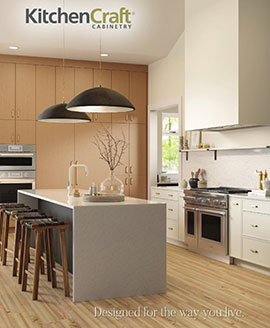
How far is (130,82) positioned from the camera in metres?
8.95

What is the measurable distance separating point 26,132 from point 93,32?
2.03 meters

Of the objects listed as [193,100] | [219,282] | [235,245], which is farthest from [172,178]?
[219,282]

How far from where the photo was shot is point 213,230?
19.9ft

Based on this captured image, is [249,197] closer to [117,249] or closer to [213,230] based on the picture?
[213,230]

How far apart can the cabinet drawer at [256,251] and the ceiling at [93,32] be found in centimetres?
→ 355

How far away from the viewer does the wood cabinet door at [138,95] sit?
8.95m

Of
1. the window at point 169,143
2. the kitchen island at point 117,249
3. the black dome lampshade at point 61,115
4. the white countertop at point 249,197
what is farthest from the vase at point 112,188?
the window at point 169,143

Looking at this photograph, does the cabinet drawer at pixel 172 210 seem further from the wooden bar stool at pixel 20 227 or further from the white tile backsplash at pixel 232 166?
the wooden bar stool at pixel 20 227

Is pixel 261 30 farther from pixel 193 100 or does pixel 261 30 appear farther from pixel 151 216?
pixel 151 216

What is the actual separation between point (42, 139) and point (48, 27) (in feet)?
6.45

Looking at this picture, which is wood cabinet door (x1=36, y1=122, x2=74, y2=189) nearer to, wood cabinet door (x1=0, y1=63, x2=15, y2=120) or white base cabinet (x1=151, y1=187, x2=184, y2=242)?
wood cabinet door (x1=0, y1=63, x2=15, y2=120)

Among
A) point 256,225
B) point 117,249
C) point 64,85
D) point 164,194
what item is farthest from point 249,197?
point 64,85

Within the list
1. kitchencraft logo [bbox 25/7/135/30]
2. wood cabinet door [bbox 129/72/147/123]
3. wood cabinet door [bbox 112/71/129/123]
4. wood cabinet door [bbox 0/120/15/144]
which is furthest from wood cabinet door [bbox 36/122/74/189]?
kitchencraft logo [bbox 25/7/135/30]

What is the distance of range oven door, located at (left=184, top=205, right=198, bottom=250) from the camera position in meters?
6.42
